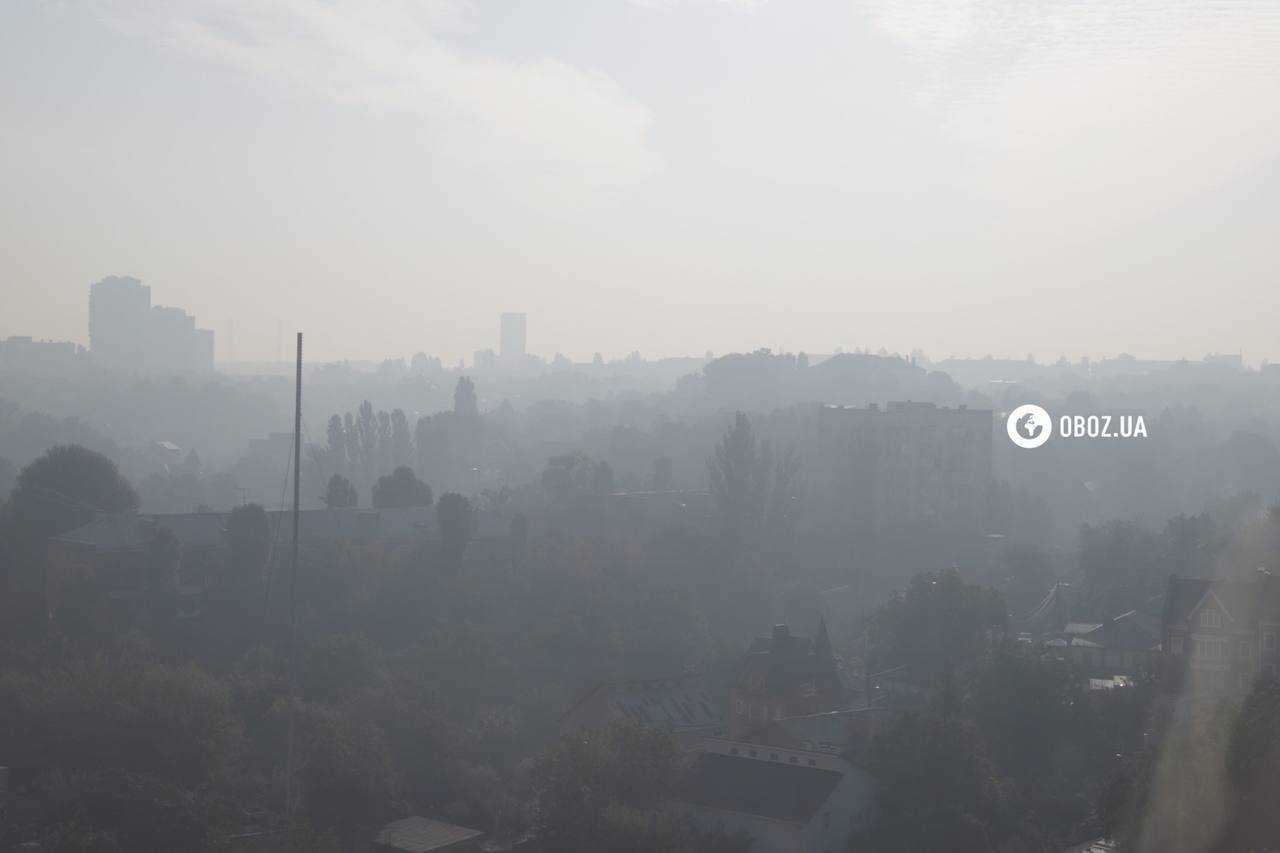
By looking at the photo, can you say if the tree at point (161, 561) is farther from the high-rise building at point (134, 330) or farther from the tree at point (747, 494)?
the high-rise building at point (134, 330)

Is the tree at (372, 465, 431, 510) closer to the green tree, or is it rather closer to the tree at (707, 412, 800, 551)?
the tree at (707, 412, 800, 551)

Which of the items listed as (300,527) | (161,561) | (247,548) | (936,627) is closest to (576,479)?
(300,527)

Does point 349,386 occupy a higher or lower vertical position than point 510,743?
higher

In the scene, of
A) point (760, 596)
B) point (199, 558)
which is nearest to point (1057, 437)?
point (760, 596)

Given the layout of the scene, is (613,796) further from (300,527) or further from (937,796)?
(300,527)

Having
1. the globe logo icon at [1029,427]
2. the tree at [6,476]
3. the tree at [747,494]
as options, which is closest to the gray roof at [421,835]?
the tree at [747,494]

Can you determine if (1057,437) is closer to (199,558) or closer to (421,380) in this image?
(199,558)
